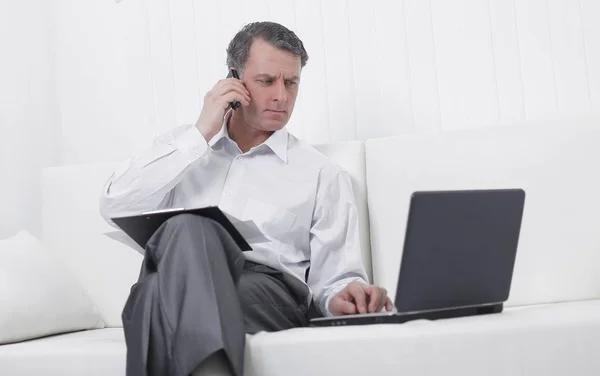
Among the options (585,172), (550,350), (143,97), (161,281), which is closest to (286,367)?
(161,281)

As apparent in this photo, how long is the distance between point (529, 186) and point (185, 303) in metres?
1.14

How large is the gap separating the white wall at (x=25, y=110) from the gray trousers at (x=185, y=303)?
143 cm

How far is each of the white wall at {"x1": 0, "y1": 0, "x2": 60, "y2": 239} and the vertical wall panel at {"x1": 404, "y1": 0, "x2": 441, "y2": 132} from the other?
1.42 m

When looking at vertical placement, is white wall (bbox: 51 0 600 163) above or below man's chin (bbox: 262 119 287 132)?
above

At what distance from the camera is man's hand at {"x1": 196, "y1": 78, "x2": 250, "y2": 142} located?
81.6 inches

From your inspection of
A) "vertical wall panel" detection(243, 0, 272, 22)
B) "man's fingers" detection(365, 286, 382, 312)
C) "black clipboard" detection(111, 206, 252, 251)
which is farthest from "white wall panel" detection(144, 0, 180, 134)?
"man's fingers" detection(365, 286, 382, 312)

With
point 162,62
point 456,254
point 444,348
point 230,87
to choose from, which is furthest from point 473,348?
point 162,62

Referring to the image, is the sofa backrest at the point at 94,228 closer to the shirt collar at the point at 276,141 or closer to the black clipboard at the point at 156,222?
the shirt collar at the point at 276,141

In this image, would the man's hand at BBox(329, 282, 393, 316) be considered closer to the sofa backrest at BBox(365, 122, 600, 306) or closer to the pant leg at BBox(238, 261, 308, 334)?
the pant leg at BBox(238, 261, 308, 334)

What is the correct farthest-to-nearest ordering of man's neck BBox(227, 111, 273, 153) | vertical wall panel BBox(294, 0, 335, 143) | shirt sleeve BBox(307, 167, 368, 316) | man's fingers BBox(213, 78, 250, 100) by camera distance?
vertical wall panel BBox(294, 0, 335, 143) < man's neck BBox(227, 111, 273, 153) < man's fingers BBox(213, 78, 250, 100) < shirt sleeve BBox(307, 167, 368, 316)

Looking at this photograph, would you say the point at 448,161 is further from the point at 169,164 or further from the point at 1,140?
the point at 1,140

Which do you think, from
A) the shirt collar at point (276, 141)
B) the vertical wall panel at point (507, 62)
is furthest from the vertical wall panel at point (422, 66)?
the shirt collar at point (276, 141)

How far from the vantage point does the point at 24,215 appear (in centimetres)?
282


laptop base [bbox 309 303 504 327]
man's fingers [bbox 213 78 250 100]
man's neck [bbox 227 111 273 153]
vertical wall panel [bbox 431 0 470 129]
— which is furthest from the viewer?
vertical wall panel [bbox 431 0 470 129]
